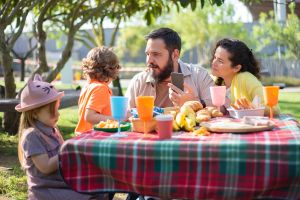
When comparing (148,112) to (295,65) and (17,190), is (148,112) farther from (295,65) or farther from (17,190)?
(295,65)

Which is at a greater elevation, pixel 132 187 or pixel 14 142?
pixel 132 187

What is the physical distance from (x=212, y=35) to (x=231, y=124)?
34.6 meters

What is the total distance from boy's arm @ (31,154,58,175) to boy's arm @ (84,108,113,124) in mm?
846

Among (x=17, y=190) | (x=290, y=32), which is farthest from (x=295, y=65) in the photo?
(x=17, y=190)

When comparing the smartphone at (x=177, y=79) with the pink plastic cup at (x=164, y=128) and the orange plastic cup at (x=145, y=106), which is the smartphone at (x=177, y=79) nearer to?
the orange plastic cup at (x=145, y=106)

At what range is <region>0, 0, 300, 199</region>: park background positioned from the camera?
7.02m

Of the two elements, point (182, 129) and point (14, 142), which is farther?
point (14, 142)

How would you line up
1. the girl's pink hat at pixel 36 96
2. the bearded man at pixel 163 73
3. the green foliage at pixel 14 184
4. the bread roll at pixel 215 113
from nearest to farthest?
the girl's pink hat at pixel 36 96, the bread roll at pixel 215 113, the bearded man at pixel 163 73, the green foliage at pixel 14 184

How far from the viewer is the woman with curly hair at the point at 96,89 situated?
143 inches

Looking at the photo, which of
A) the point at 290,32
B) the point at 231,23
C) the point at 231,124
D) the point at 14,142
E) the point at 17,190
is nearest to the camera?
the point at 231,124

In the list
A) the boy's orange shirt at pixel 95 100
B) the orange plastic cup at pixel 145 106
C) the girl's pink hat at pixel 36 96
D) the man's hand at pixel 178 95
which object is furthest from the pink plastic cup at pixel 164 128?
the boy's orange shirt at pixel 95 100

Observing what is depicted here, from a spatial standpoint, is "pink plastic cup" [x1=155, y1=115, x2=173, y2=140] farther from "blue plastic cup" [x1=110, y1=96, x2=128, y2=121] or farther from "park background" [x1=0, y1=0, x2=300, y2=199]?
"park background" [x1=0, y1=0, x2=300, y2=199]

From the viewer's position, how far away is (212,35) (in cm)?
3656

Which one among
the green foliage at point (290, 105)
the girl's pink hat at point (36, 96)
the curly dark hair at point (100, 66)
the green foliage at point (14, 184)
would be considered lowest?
the green foliage at point (290, 105)
